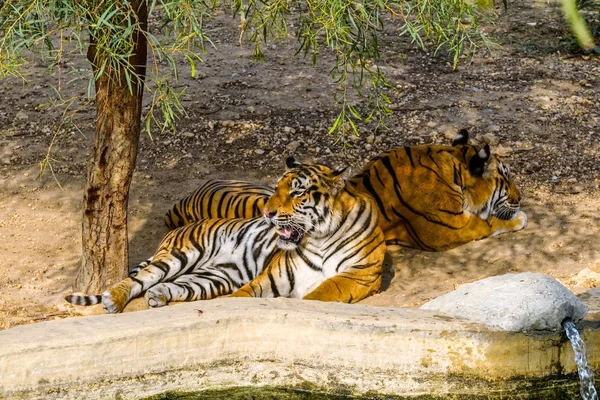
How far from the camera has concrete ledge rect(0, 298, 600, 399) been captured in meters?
3.15

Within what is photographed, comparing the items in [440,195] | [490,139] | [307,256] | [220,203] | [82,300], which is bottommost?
[82,300]

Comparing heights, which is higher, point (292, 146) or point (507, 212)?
point (292, 146)

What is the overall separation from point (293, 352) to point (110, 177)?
5.53 feet

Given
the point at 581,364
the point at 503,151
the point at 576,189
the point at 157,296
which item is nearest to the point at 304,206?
the point at 157,296

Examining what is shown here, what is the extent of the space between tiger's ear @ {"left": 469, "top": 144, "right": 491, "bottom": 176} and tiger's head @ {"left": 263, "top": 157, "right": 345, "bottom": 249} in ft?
4.30

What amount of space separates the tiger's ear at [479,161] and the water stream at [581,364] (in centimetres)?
252

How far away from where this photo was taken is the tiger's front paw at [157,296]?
469 cm

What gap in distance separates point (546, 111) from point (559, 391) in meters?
4.56

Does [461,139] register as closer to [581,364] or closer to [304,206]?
[304,206]

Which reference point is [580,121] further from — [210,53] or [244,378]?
[244,378]

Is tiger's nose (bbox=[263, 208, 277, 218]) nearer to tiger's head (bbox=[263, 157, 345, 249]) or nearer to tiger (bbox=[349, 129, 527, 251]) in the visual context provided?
tiger's head (bbox=[263, 157, 345, 249])

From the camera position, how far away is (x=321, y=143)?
23.1 ft

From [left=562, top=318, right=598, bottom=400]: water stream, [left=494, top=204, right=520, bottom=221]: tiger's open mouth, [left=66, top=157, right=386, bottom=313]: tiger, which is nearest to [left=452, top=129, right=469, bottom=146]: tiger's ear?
[left=494, top=204, right=520, bottom=221]: tiger's open mouth

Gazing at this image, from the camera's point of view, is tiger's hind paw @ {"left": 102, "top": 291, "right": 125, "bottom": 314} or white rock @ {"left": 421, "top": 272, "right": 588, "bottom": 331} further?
tiger's hind paw @ {"left": 102, "top": 291, "right": 125, "bottom": 314}
